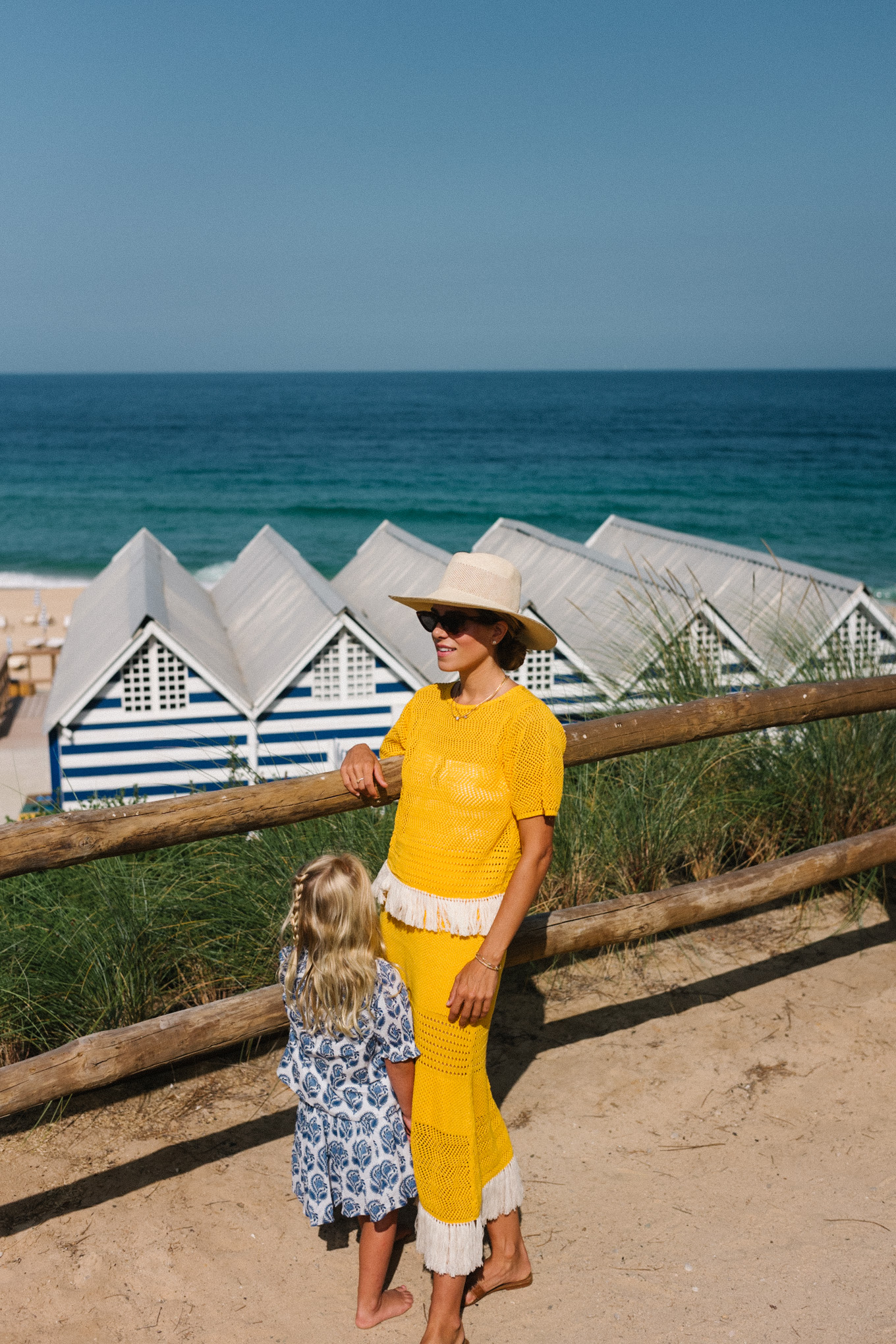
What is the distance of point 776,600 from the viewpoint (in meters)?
10.9

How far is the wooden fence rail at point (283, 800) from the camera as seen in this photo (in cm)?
286

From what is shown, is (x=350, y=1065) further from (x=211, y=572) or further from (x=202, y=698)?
(x=211, y=572)

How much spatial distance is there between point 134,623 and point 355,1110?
7554 mm

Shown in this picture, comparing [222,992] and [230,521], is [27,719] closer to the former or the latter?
[222,992]

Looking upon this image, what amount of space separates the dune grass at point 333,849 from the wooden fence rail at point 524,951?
1.27 ft

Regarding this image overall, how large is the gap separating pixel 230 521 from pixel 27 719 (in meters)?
28.0

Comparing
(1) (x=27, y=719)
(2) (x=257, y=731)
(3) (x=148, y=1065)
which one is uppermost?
(3) (x=148, y=1065)

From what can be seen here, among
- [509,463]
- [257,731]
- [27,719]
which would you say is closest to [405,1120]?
[257,731]

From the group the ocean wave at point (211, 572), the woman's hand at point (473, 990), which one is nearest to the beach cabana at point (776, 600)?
the woman's hand at point (473, 990)

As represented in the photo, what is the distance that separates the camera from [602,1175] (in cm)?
336

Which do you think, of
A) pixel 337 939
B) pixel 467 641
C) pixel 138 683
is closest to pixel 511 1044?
pixel 337 939

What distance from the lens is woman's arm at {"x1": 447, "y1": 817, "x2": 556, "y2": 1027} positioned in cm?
256

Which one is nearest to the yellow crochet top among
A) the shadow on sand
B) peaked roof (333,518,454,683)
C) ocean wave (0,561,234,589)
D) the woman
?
the woman

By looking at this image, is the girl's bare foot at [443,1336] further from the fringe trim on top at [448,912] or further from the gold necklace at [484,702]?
the gold necklace at [484,702]
